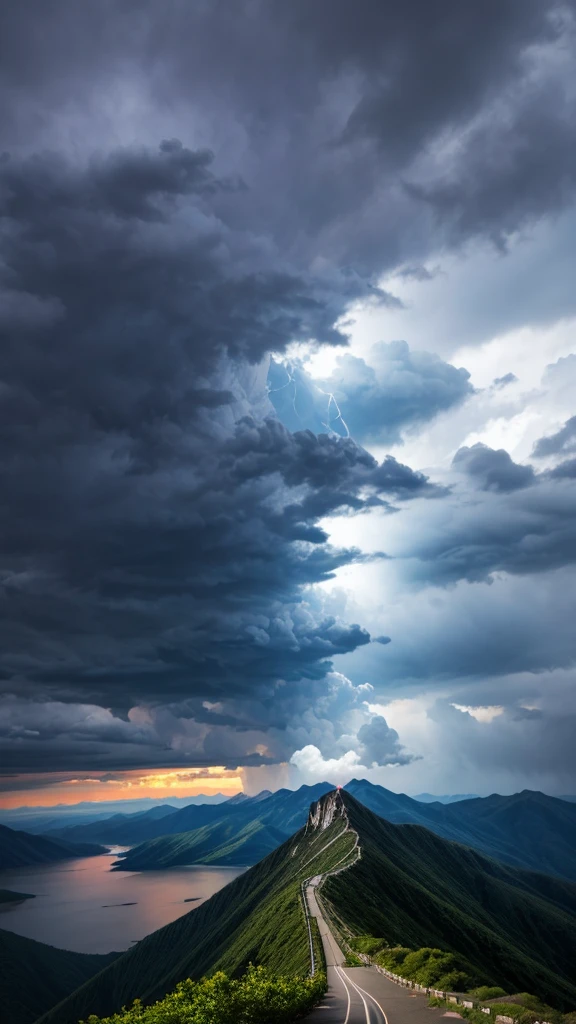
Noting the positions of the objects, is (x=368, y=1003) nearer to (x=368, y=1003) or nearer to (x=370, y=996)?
(x=368, y=1003)

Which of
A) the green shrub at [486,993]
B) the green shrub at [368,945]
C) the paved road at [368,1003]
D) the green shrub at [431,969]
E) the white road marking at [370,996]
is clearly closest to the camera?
the paved road at [368,1003]

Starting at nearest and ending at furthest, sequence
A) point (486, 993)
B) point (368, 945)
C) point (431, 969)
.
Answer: point (486, 993), point (431, 969), point (368, 945)

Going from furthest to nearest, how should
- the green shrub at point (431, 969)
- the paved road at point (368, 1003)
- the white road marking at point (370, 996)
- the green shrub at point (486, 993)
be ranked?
the green shrub at point (431, 969) → the green shrub at point (486, 993) → the white road marking at point (370, 996) → the paved road at point (368, 1003)

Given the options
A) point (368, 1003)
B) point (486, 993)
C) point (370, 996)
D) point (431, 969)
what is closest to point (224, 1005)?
point (368, 1003)

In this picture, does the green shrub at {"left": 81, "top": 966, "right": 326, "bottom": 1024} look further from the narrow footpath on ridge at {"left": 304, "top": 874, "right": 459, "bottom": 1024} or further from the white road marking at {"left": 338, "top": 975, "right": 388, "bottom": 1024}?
the white road marking at {"left": 338, "top": 975, "right": 388, "bottom": 1024}

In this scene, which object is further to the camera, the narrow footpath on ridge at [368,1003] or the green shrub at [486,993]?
the green shrub at [486,993]

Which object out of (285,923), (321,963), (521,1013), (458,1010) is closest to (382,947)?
(321,963)

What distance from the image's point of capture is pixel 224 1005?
35.6m

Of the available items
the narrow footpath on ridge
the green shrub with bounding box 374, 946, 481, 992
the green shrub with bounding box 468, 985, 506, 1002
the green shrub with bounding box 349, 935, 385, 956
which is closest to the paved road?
the narrow footpath on ridge

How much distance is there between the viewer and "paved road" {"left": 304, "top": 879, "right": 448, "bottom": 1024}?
40.6 metres

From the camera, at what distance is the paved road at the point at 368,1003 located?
4059cm

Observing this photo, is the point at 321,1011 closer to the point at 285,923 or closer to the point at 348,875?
the point at 285,923

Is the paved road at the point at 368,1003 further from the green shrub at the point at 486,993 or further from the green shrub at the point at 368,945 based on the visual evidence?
the green shrub at the point at 368,945

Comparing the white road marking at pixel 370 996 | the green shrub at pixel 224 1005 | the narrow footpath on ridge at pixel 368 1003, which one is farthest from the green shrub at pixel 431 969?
the green shrub at pixel 224 1005
